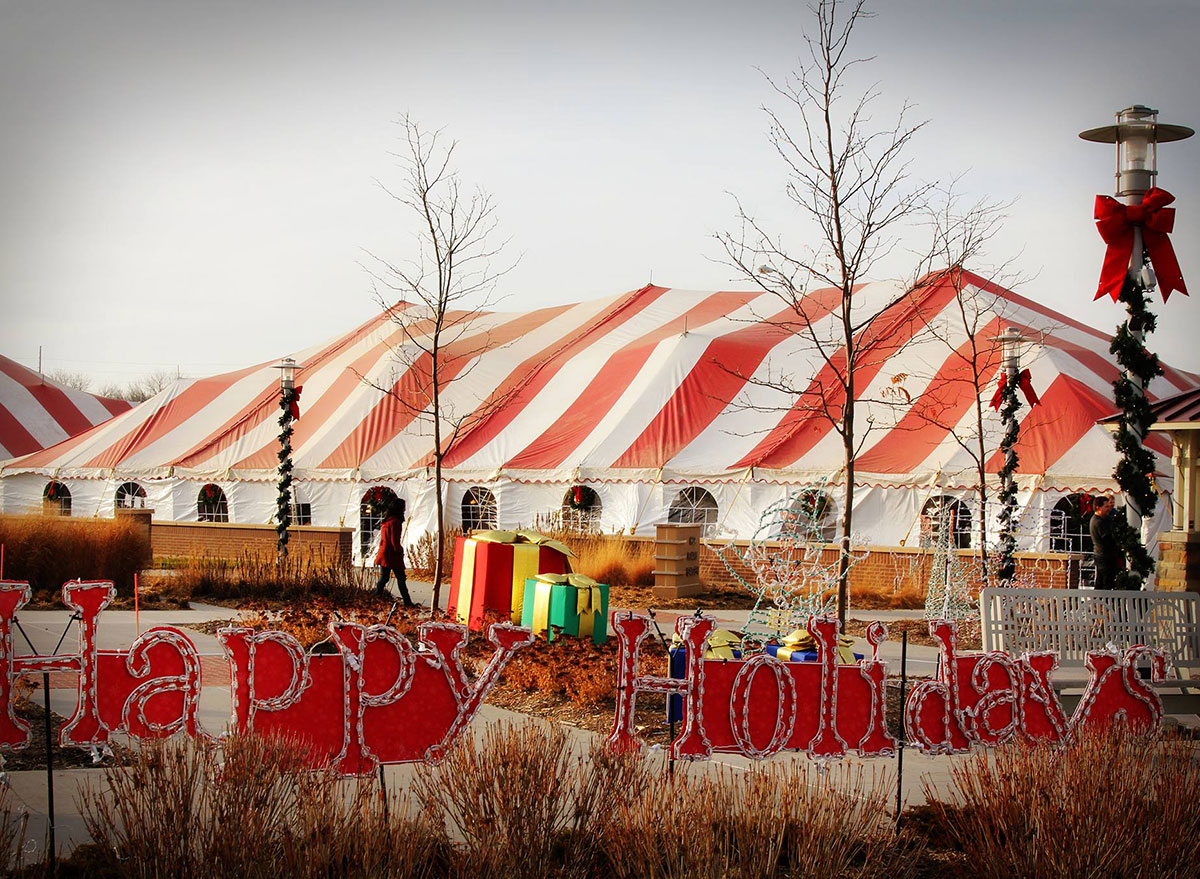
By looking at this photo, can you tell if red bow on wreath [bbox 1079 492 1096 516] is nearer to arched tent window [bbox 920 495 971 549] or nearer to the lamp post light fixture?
arched tent window [bbox 920 495 971 549]

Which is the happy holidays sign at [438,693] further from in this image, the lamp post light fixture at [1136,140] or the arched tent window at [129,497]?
the arched tent window at [129,497]

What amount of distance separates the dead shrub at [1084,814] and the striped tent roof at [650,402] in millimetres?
13083

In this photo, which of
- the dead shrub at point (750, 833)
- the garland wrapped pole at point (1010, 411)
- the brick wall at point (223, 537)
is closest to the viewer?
the dead shrub at point (750, 833)

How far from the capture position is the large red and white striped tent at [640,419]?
21078mm

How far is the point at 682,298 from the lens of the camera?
100 feet

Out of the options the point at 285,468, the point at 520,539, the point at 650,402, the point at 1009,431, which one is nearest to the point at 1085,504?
the point at 1009,431

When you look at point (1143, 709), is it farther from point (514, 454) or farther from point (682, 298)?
point (682, 298)

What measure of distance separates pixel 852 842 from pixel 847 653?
10.4 ft

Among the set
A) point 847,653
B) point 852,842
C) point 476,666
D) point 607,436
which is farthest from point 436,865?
point 607,436

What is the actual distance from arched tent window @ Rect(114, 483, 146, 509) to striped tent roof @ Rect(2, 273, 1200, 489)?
555mm

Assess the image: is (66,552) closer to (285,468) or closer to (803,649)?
(285,468)

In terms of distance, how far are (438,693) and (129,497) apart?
84.9 ft

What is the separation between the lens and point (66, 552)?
15531mm

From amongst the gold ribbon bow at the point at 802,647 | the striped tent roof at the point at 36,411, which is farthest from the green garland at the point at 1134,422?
the striped tent roof at the point at 36,411
